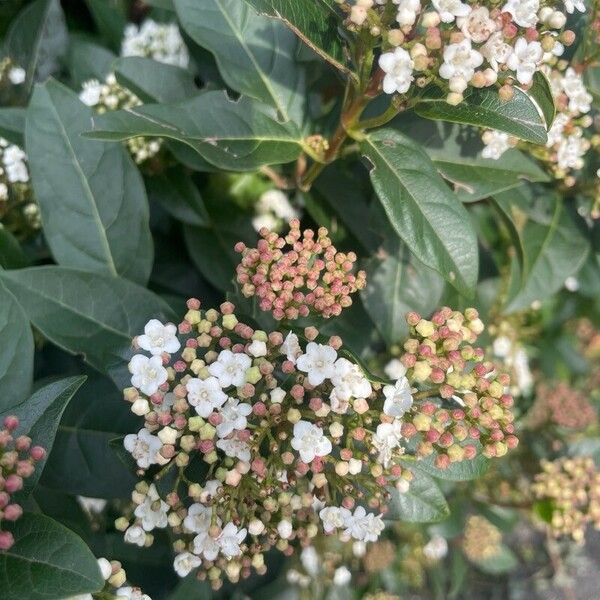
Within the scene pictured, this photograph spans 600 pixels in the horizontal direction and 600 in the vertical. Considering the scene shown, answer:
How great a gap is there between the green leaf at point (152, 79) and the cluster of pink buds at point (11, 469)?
811mm

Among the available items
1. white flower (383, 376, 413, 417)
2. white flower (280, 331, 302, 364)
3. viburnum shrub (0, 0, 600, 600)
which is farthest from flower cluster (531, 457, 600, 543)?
white flower (280, 331, 302, 364)

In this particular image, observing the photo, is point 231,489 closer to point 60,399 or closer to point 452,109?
point 60,399

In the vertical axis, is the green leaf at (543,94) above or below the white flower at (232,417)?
above

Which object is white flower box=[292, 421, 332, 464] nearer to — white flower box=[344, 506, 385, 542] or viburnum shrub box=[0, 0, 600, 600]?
viburnum shrub box=[0, 0, 600, 600]

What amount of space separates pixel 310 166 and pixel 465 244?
1.98 feet

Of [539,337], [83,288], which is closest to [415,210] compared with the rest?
[83,288]

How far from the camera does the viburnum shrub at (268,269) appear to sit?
123 cm

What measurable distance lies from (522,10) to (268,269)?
639 mm

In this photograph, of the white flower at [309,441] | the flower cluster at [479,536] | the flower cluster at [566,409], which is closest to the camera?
the white flower at [309,441]

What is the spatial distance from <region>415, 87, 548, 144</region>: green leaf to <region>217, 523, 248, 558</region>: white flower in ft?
2.76

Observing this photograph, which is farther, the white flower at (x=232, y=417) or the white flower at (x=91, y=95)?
the white flower at (x=91, y=95)

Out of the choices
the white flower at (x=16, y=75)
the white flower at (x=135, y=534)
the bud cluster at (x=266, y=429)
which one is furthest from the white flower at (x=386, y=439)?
the white flower at (x=16, y=75)

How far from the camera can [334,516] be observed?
132cm

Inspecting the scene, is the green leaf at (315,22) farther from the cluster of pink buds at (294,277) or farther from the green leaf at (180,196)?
the green leaf at (180,196)
